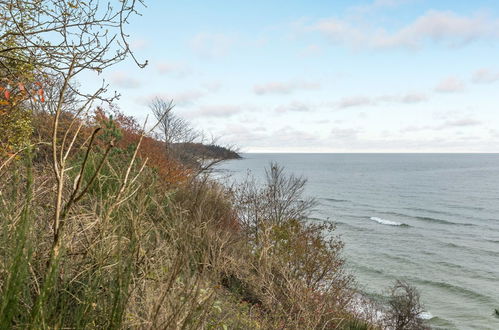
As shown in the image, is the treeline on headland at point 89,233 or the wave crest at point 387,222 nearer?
the treeline on headland at point 89,233

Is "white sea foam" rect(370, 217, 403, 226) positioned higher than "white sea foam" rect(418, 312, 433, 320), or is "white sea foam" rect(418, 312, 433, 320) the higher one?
"white sea foam" rect(370, 217, 403, 226)

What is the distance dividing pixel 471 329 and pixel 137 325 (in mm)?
23364

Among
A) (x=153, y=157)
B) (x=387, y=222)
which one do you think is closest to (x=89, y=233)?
(x=153, y=157)

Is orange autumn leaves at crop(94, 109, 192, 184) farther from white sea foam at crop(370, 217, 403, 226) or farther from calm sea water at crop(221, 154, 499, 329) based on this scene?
white sea foam at crop(370, 217, 403, 226)

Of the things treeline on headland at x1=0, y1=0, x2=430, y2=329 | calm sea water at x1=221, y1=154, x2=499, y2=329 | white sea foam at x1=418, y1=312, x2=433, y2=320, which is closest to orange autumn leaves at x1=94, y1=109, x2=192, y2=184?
treeline on headland at x1=0, y1=0, x2=430, y2=329

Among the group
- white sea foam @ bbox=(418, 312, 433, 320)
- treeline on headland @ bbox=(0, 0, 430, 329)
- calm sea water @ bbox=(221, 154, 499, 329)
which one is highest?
treeline on headland @ bbox=(0, 0, 430, 329)

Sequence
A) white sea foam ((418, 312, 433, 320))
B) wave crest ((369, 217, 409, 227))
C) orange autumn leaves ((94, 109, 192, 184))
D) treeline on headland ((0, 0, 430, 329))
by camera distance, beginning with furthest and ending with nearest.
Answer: wave crest ((369, 217, 409, 227)), white sea foam ((418, 312, 433, 320)), orange autumn leaves ((94, 109, 192, 184)), treeline on headland ((0, 0, 430, 329))

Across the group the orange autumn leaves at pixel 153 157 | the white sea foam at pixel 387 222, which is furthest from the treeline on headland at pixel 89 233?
the white sea foam at pixel 387 222

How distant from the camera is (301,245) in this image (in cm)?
1777

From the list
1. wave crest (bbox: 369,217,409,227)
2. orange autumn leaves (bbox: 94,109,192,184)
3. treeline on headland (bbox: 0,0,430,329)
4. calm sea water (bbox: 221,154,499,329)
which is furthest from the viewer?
wave crest (bbox: 369,217,409,227)

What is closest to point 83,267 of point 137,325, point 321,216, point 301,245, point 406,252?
point 137,325

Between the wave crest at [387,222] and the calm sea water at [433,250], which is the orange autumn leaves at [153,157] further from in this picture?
the wave crest at [387,222]

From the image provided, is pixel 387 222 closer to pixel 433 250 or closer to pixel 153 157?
pixel 433 250

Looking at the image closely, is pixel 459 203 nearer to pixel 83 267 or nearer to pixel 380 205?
pixel 380 205
